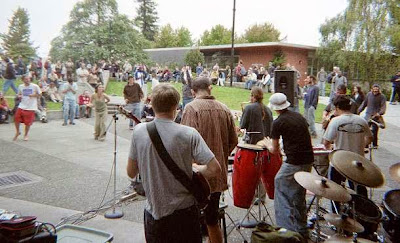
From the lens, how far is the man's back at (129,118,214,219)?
8.41 ft

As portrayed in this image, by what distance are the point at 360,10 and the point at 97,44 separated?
22.0 m

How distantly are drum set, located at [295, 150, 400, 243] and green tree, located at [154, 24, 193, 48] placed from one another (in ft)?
177

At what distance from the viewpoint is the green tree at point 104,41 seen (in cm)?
3050

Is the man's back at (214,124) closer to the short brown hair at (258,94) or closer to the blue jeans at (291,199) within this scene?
the blue jeans at (291,199)

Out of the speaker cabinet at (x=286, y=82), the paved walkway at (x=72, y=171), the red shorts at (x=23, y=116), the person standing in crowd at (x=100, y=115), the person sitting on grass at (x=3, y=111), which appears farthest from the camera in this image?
Answer: the person sitting on grass at (x=3, y=111)

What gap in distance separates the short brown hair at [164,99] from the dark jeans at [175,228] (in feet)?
2.58

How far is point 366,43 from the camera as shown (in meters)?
26.4

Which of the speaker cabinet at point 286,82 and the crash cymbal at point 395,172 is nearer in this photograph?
the crash cymbal at point 395,172

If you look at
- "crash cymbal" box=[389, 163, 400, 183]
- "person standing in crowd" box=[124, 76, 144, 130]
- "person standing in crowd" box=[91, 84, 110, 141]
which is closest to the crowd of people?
"crash cymbal" box=[389, 163, 400, 183]

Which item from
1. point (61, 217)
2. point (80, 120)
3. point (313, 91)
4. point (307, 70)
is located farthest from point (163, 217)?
point (307, 70)

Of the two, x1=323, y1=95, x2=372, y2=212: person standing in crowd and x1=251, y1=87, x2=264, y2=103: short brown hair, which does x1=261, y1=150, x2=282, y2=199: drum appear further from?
x1=251, y1=87, x2=264, y2=103: short brown hair

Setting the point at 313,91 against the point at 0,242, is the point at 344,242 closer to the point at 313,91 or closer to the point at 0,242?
the point at 0,242

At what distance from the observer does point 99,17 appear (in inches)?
1326

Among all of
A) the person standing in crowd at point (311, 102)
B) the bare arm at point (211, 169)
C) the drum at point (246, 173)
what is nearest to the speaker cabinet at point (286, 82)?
the person standing in crowd at point (311, 102)
